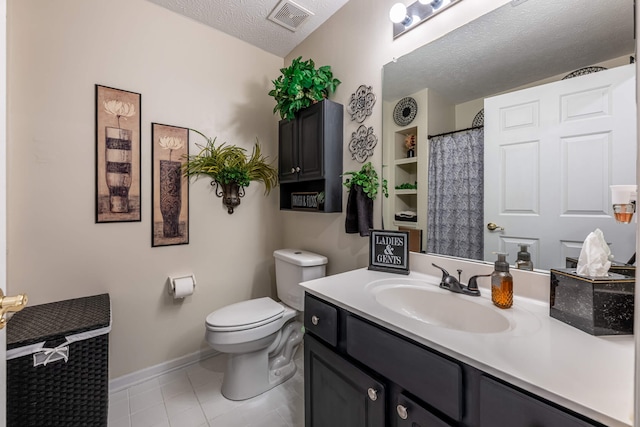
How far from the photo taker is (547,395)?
0.53m

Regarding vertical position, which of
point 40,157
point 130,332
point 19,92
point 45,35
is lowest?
point 130,332

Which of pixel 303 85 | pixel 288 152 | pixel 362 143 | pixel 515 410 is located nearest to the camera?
pixel 515 410

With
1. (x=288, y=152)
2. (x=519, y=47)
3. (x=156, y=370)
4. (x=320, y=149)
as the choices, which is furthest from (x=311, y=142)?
(x=156, y=370)

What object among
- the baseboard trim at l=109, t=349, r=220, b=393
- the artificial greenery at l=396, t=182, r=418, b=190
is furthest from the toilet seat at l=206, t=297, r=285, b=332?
the artificial greenery at l=396, t=182, r=418, b=190

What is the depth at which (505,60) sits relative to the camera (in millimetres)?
1116

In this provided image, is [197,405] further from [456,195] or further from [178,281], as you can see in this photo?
[456,195]

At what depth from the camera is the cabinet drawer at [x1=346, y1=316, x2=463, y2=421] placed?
67 centimetres

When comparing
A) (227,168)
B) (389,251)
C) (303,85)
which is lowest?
(389,251)

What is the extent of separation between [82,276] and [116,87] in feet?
3.84

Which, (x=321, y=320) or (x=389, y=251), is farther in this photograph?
(x=389, y=251)

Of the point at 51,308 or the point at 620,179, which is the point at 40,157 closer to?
the point at 51,308

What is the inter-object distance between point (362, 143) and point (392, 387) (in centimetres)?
129

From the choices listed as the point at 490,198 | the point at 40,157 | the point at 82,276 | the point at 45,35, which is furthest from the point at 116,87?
the point at 490,198

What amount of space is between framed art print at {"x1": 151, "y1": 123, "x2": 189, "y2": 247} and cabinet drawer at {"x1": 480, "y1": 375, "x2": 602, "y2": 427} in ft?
6.21
